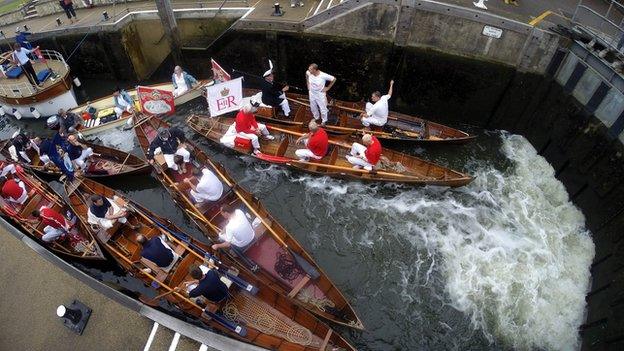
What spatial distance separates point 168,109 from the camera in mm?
16281

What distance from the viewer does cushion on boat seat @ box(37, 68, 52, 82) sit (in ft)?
55.3

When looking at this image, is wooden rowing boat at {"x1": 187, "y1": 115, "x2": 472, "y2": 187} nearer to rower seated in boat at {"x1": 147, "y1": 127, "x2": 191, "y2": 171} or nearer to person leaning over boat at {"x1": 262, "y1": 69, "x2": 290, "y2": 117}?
person leaning over boat at {"x1": 262, "y1": 69, "x2": 290, "y2": 117}

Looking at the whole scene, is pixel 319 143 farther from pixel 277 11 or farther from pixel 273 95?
pixel 277 11

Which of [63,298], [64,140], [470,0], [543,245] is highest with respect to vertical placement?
[470,0]

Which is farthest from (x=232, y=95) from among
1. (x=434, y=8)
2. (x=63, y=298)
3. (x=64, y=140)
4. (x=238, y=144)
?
(x=63, y=298)

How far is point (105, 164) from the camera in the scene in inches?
559

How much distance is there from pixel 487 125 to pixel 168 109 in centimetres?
1279

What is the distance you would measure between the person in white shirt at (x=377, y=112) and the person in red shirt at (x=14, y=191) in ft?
38.1

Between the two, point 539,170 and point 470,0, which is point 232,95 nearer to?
point 470,0

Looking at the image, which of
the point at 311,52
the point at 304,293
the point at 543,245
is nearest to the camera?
the point at 304,293

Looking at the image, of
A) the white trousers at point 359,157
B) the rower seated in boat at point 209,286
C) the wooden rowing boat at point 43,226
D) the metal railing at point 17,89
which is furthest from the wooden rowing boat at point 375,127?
the metal railing at point 17,89

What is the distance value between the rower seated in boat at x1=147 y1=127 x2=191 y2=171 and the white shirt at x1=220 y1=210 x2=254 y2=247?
4.01 meters

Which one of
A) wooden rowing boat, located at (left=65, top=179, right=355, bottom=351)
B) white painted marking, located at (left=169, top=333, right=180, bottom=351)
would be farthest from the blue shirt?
white painted marking, located at (left=169, top=333, right=180, bottom=351)

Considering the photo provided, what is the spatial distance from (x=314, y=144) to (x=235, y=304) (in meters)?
5.58
